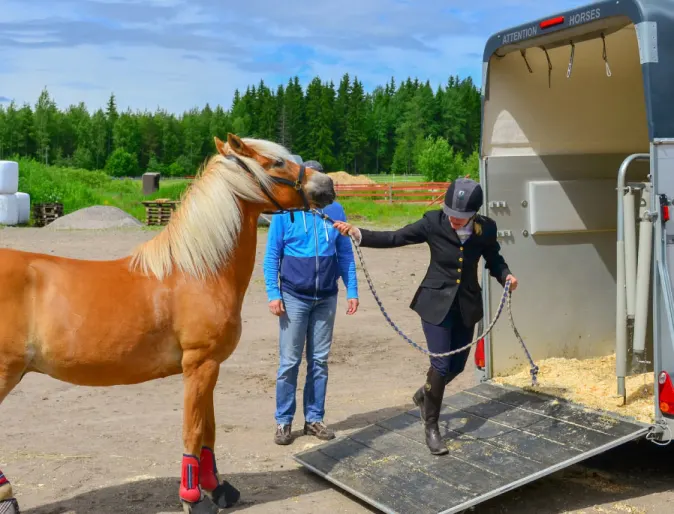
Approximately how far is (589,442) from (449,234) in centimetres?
149

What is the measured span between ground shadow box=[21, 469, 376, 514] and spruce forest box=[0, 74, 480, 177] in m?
62.8

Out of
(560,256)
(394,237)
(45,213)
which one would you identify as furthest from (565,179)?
(45,213)

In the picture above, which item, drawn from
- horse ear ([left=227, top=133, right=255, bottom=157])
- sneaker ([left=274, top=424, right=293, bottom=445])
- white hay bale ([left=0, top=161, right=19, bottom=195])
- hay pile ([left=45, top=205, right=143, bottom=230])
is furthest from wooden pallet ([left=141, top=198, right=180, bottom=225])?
horse ear ([left=227, top=133, right=255, bottom=157])

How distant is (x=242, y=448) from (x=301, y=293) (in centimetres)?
122

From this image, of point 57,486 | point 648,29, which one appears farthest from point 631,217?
point 57,486

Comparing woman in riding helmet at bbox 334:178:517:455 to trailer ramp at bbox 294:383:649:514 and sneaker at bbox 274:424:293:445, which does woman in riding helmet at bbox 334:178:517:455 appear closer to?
trailer ramp at bbox 294:383:649:514

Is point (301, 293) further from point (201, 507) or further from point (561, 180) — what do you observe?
point (561, 180)

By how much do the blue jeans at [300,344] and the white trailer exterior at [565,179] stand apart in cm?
123

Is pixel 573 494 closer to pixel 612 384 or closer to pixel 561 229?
pixel 612 384

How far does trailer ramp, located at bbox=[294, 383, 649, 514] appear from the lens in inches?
160

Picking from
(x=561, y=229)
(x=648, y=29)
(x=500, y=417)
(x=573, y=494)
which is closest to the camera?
(x=648, y=29)

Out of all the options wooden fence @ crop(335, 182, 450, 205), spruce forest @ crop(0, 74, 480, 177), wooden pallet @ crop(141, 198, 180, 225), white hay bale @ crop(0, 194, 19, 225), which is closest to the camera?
white hay bale @ crop(0, 194, 19, 225)

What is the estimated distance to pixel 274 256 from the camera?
17.8ft

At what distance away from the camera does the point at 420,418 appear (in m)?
5.07
